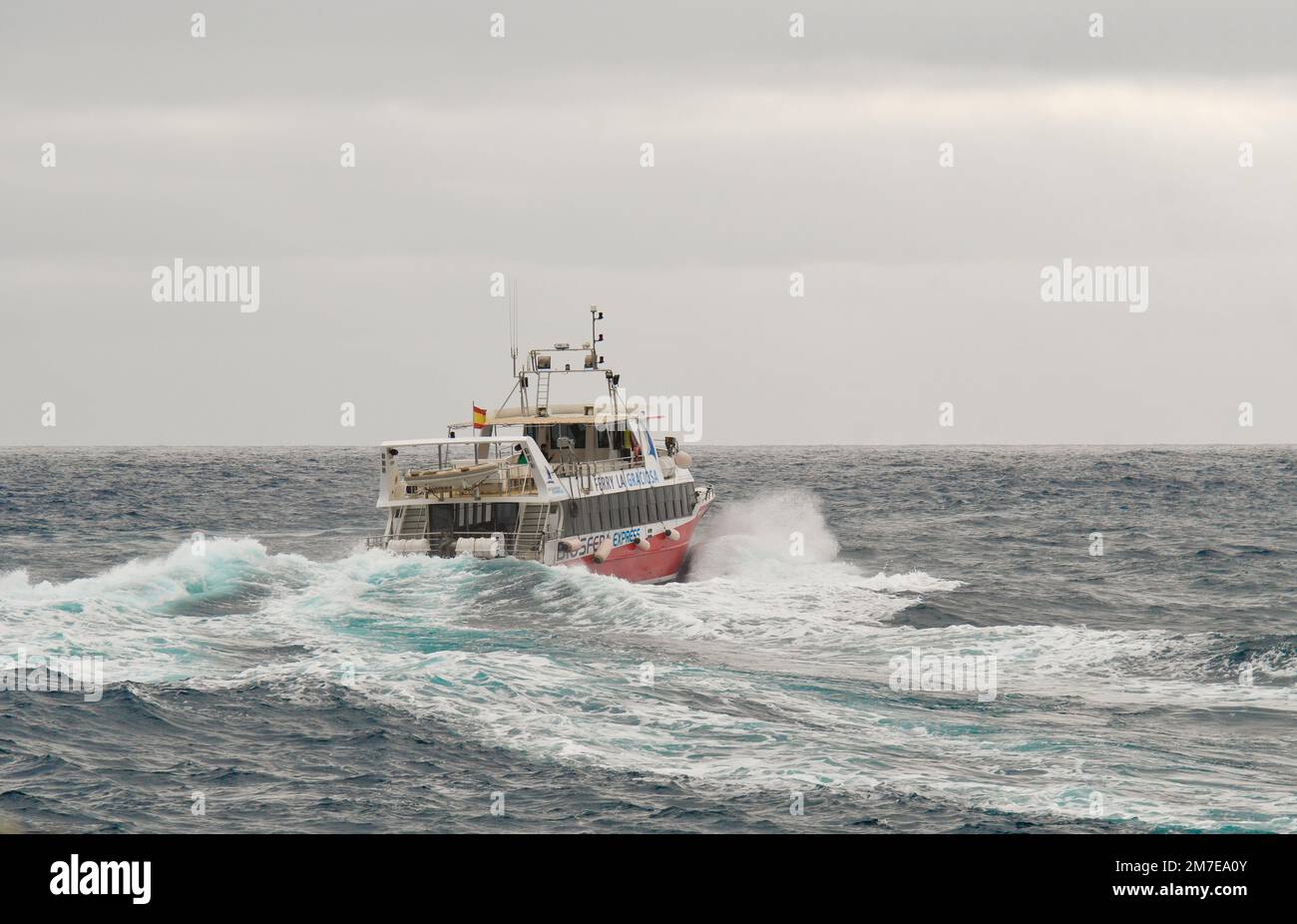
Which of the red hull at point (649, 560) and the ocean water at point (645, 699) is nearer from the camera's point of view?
the ocean water at point (645, 699)

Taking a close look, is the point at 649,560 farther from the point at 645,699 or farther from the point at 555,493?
the point at 645,699

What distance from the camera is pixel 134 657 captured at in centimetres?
2425

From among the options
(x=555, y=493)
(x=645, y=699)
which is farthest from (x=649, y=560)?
(x=645, y=699)

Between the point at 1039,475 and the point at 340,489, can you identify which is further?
the point at 1039,475

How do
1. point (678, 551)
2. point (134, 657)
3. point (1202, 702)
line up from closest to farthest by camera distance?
point (1202, 702), point (134, 657), point (678, 551)

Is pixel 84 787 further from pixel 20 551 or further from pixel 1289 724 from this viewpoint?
pixel 20 551

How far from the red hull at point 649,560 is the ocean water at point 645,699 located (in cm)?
109

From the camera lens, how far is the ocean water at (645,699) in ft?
52.3

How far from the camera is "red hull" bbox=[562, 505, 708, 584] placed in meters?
39.3

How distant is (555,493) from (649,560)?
18.5 feet
